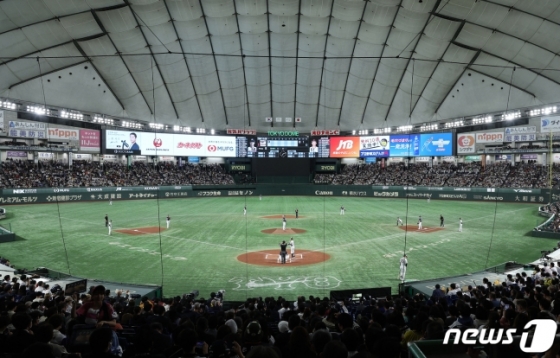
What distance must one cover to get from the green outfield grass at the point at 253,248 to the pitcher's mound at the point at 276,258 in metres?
0.74

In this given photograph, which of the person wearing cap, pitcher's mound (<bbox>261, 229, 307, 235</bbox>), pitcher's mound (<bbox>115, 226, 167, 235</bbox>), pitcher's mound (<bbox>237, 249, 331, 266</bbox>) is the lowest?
pitcher's mound (<bbox>237, 249, 331, 266</bbox>)

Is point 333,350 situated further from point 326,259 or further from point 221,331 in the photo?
point 326,259

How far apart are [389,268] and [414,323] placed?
1620cm

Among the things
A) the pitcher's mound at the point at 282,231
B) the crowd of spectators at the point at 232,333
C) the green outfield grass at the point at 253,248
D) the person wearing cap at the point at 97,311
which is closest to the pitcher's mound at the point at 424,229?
the green outfield grass at the point at 253,248

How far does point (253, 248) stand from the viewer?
27.7 meters

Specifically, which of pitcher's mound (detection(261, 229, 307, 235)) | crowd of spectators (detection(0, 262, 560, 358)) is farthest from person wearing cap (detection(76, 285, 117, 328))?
pitcher's mound (detection(261, 229, 307, 235))

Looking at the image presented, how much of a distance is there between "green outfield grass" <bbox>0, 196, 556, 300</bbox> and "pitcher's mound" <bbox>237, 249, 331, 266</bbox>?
74 centimetres

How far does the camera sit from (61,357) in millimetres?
4973

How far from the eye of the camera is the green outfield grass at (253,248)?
20.0m

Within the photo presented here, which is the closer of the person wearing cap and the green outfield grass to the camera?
the person wearing cap

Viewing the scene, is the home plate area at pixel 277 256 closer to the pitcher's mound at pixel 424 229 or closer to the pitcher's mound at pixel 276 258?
the pitcher's mound at pixel 276 258

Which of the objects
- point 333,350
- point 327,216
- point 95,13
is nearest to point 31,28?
point 95,13

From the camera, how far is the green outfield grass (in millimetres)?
20000

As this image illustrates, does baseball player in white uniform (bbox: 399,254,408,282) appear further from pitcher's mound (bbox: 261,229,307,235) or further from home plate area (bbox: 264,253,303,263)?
pitcher's mound (bbox: 261,229,307,235)
